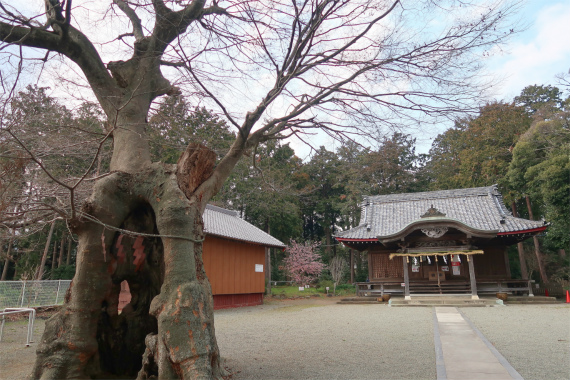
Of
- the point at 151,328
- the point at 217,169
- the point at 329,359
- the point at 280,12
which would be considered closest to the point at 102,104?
the point at 217,169

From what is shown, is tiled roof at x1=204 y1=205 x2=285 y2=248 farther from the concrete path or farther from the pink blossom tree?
the pink blossom tree

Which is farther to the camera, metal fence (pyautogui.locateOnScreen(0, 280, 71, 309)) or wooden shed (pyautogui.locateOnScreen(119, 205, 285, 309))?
wooden shed (pyautogui.locateOnScreen(119, 205, 285, 309))

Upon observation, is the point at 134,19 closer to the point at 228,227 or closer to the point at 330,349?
the point at 330,349

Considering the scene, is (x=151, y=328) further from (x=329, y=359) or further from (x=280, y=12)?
(x=280, y=12)

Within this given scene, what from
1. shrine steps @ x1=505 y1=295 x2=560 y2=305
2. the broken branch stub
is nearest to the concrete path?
the broken branch stub

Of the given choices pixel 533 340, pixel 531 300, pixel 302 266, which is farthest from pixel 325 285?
pixel 533 340

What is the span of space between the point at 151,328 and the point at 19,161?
237cm

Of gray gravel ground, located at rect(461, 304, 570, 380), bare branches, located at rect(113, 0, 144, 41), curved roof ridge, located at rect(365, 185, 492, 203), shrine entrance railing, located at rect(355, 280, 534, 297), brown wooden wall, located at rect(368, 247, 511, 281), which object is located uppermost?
curved roof ridge, located at rect(365, 185, 492, 203)

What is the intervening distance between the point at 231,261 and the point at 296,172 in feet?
56.8

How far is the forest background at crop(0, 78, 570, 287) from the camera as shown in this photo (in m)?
A: 4.31

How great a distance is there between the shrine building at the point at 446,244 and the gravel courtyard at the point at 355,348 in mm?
5524

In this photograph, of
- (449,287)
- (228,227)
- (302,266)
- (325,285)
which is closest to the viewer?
(228,227)

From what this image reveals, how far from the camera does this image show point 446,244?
51.0 ft

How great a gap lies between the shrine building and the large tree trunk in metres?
12.7
